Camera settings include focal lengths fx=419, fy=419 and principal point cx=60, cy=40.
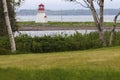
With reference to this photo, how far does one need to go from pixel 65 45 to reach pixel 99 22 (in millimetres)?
3325

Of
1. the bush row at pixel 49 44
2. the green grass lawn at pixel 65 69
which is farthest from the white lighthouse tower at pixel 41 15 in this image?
the green grass lawn at pixel 65 69

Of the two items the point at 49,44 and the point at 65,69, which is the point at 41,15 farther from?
the point at 65,69

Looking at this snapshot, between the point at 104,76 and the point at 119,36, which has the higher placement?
the point at 104,76

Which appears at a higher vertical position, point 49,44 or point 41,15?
point 49,44

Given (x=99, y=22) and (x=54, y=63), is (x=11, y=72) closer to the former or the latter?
(x=54, y=63)

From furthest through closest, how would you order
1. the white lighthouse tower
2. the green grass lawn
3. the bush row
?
1. the white lighthouse tower
2. the bush row
3. the green grass lawn

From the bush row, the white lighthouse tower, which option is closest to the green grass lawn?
the bush row

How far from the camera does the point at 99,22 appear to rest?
26.2m

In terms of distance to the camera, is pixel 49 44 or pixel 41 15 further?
pixel 41 15

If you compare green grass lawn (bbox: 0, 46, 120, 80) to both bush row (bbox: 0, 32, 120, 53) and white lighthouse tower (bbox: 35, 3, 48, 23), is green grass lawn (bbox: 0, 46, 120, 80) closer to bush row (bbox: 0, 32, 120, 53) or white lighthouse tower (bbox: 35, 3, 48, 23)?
bush row (bbox: 0, 32, 120, 53)

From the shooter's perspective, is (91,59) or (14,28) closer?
(91,59)

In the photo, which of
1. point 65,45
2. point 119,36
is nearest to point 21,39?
point 65,45

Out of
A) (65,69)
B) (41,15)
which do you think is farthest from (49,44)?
(41,15)

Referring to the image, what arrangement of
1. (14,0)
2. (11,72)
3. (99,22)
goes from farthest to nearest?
(14,0), (99,22), (11,72)
